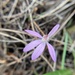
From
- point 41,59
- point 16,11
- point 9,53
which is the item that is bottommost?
point 41,59

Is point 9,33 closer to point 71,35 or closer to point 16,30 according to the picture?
point 16,30

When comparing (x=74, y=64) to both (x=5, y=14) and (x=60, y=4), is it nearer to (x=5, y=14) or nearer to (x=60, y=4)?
(x=60, y=4)

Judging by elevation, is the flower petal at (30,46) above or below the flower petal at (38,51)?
above

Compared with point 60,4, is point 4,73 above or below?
below

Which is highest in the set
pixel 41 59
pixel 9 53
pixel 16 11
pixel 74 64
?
pixel 16 11

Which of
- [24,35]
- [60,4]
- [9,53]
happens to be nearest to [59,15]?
[60,4]

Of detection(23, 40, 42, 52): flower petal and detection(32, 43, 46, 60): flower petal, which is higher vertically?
detection(23, 40, 42, 52): flower petal

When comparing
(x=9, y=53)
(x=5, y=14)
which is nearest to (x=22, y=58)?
(x=9, y=53)

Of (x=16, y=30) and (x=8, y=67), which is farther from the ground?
(x=16, y=30)

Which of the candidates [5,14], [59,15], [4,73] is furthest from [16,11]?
[4,73]
